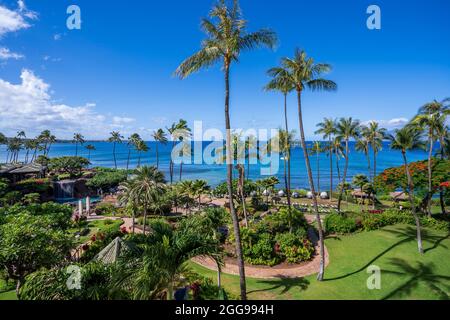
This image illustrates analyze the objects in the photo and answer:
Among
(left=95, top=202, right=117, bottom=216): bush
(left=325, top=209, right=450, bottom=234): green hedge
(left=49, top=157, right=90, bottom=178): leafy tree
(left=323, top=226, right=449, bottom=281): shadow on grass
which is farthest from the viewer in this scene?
(left=49, top=157, right=90, bottom=178): leafy tree

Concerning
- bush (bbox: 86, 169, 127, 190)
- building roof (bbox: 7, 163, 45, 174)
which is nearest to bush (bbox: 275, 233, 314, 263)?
bush (bbox: 86, 169, 127, 190)

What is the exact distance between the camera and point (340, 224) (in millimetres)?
25203

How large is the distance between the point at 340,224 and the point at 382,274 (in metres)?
9.04

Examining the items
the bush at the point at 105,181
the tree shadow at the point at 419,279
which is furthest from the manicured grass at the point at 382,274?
the bush at the point at 105,181

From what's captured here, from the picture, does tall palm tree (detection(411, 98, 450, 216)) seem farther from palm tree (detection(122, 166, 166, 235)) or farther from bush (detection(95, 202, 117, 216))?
bush (detection(95, 202, 117, 216))

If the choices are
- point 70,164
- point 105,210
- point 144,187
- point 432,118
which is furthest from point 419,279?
point 70,164

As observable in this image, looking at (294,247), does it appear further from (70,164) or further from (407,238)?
(70,164)

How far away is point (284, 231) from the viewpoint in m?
25.6

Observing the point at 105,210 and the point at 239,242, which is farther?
the point at 105,210

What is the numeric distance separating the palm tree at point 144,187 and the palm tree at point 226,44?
584 inches

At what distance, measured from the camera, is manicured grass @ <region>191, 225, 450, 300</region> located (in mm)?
14617
